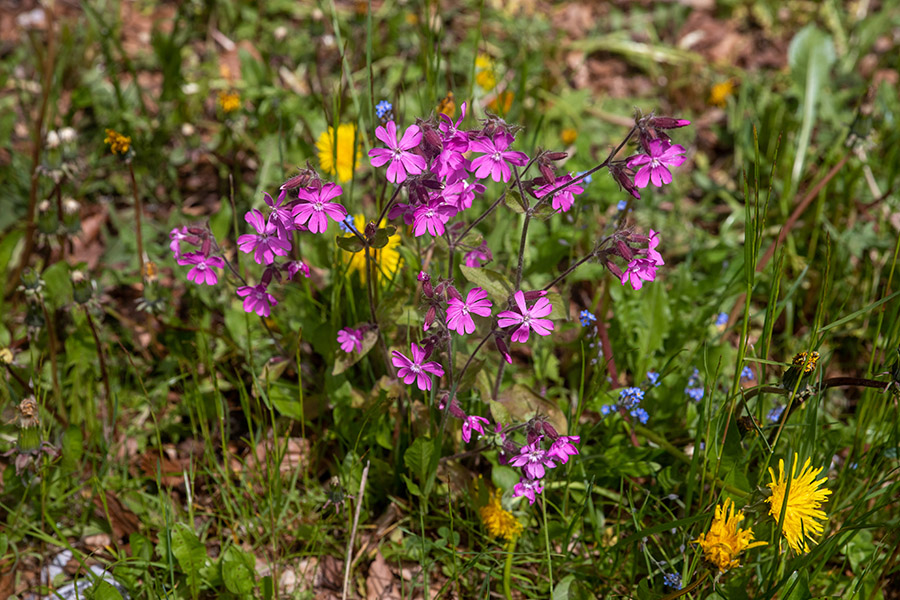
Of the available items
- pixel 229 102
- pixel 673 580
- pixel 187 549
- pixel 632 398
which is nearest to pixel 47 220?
pixel 229 102

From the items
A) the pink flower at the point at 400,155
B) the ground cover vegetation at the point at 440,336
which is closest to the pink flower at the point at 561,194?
the ground cover vegetation at the point at 440,336

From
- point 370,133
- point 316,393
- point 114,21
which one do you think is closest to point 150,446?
point 316,393

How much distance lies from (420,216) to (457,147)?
0.64ft

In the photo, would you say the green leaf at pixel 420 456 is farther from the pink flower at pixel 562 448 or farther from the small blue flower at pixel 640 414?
the small blue flower at pixel 640 414

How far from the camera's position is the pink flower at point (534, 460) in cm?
202

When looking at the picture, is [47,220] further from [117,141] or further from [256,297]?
[256,297]

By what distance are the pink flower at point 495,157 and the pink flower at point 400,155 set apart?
14 cm

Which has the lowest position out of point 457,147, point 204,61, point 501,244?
point 501,244

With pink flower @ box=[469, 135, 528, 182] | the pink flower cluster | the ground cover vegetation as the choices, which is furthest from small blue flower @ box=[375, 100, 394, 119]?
pink flower @ box=[469, 135, 528, 182]

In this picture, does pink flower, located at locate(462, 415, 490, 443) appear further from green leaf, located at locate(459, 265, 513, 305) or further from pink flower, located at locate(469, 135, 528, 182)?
pink flower, located at locate(469, 135, 528, 182)

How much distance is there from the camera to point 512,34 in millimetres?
4516

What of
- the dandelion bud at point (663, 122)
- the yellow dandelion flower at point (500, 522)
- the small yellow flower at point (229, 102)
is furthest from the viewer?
the small yellow flower at point (229, 102)

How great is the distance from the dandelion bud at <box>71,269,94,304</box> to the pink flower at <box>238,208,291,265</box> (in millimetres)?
862

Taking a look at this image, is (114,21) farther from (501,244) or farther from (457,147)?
(457,147)
